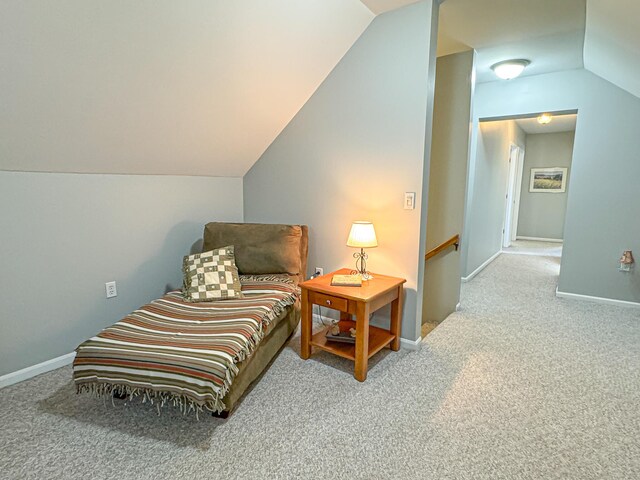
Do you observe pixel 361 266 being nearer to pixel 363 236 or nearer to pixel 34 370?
pixel 363 236

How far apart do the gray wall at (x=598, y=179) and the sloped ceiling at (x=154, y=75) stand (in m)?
2.50

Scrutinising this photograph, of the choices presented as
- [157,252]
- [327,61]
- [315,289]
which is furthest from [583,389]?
[157,252]

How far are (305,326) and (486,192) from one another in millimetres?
3782

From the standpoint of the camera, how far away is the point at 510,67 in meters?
3.42

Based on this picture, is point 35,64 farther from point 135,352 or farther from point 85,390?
point 85,390

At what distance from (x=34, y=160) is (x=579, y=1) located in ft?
11.6

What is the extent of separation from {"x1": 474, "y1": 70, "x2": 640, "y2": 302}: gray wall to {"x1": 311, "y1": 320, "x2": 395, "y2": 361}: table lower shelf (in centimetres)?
260

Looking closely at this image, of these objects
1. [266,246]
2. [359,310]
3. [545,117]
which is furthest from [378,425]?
[545,117]

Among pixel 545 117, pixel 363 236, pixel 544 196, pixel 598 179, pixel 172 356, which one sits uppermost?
pixel 545 117

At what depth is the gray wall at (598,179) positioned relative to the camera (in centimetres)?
340

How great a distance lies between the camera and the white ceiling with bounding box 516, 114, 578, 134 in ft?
19.4

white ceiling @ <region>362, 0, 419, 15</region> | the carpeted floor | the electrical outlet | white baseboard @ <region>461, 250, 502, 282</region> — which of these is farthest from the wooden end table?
white baseboard @ <region>461, 250, 502, 282</region>

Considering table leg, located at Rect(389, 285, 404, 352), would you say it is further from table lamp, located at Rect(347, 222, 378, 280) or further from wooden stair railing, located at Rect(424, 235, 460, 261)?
wooden stair railing, located at Rect(424, 235, 460, 261)

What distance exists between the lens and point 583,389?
2084 millimetres
